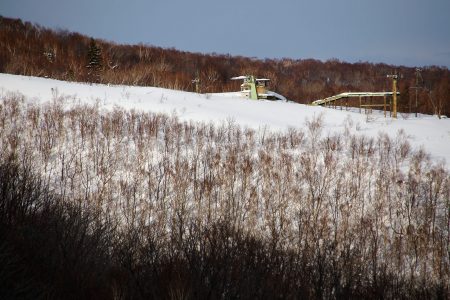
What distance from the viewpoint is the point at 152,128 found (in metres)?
13.1

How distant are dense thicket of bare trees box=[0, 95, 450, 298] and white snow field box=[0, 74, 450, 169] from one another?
2.23 meters

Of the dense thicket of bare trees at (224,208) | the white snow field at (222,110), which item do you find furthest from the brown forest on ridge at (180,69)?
the dense thicket of bare trees at (224,208)

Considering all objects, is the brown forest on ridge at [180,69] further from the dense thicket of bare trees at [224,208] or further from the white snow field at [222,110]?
the dense thicket of bare trees at [224,208]

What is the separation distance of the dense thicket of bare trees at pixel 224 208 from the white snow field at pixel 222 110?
2.23 m

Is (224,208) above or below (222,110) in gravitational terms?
below

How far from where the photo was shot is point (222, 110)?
19.6 m

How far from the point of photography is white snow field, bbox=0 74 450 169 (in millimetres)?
16297

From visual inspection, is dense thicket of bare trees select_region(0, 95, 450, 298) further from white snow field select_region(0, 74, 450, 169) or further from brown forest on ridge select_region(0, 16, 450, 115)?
brown forest on ridge select_region(0, 16, 450, 115)

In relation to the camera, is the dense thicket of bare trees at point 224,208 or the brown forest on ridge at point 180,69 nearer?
the dense thicket of bare trees at point 224,208

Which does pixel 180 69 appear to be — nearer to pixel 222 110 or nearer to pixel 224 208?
pixel 222 110

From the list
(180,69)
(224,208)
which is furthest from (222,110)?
(180,69)

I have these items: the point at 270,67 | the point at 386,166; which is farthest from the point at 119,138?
the point at 270,67

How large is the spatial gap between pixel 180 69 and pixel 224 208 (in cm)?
4405

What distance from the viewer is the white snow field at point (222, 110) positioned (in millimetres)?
16297
